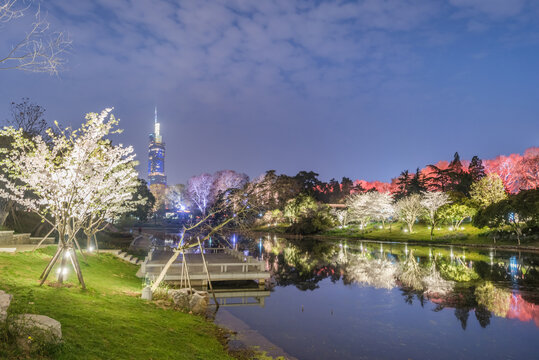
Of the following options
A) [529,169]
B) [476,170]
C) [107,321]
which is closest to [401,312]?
[107,321]

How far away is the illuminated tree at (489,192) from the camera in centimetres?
6444

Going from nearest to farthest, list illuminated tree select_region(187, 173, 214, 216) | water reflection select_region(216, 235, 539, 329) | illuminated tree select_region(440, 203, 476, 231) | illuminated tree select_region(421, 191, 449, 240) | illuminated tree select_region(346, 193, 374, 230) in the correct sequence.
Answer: water reflection select_region(216, 235, 539, 329) → illuminated tree select_region(440, 203, 476, 231) → illuminated tree select_region(421, 191, 449, 240) → illuminated tree select_region(187, 173, 214, 216) → illuminated tree select_region(346, 193, 374, 230)

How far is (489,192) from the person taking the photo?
217 ft

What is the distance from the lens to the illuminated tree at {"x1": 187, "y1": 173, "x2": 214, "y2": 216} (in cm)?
7651

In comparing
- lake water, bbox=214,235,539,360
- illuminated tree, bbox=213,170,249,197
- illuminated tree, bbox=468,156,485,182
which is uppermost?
illuminated tree, bbox=468,156,485,182

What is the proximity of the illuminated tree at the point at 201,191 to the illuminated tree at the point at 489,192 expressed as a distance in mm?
51921

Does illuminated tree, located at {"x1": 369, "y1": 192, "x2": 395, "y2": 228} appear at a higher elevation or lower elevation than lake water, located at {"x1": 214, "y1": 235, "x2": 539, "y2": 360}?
higher

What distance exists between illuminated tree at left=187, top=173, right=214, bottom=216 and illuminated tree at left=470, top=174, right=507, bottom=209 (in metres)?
51.9

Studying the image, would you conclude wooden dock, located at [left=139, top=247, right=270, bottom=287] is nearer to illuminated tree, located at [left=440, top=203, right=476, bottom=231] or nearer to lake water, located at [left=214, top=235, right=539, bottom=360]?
lake water, located at [left=214, top=235, right=539, bottom=360]

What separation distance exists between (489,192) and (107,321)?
234ft

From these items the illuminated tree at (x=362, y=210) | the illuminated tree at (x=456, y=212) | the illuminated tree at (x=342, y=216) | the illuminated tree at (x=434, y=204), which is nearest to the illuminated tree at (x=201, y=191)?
the illuminated tree at (x=342, y=216)

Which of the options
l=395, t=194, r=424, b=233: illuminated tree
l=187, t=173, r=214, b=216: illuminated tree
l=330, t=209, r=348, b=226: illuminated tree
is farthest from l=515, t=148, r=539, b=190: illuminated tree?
l=187, t=173, r=214, b=216: illuminated tree

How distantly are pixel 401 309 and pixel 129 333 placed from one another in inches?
642

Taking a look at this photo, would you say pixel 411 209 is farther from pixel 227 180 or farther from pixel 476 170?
pixel 227 180
